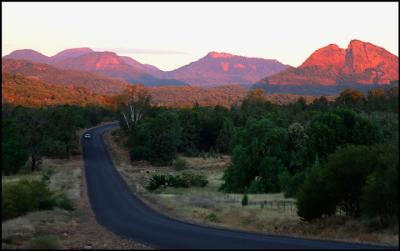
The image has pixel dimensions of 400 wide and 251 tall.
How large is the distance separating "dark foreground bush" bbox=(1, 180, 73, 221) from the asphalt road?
2691 millimetres

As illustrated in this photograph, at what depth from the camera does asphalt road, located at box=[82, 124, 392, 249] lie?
68.8 feet

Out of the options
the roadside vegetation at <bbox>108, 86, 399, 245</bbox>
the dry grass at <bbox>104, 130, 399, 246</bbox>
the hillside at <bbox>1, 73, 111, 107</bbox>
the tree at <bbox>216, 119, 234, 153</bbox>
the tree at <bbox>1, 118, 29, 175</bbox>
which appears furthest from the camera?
the hillside at <bbox>1, 73, 111, 107</bbox>

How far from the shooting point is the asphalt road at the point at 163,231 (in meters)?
21.0

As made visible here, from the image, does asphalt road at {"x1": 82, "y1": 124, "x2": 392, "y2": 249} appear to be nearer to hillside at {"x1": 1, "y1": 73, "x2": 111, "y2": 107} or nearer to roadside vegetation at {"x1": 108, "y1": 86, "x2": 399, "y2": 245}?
roadside vegetation at {"x1": 108, "y1": 86, "x2": 399, "y2": 245}

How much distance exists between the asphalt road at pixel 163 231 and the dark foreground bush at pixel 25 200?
269cm

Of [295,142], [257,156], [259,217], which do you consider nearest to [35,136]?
[257,156]

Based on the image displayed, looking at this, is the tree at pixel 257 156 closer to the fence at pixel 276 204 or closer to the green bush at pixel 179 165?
the fence at pixel 276 204

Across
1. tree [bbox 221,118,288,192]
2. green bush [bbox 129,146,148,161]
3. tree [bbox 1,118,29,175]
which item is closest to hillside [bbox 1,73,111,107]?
green bush [bbox 129,146,148,161]

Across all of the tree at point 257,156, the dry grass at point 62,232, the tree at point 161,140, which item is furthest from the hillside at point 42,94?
the dry grass at point 62,232

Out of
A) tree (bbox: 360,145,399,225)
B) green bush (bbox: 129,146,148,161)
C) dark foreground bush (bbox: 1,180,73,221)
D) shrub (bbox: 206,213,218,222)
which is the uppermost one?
tree (bbox: 360,145,399,225)

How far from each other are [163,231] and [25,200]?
24.0ft

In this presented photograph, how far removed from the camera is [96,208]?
33344 millimetres

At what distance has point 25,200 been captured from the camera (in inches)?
1046

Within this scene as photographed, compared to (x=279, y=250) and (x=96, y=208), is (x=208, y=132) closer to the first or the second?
(x=96, y=208)
